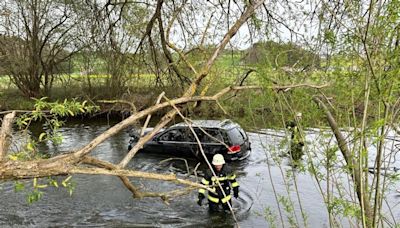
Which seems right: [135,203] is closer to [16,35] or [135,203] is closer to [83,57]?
[83,57]

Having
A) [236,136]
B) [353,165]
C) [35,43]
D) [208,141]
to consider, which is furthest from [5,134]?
[35,43]

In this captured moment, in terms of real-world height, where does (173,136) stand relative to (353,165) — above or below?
below

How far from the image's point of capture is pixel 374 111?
3680 mm

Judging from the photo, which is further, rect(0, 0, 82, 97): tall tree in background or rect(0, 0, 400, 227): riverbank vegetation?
rect(0, 0, 82, 97): tall tree in background

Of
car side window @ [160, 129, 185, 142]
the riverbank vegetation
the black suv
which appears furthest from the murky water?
the riverbank vegetation

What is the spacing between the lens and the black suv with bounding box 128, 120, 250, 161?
1338 centimetres

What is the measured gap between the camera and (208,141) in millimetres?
13664

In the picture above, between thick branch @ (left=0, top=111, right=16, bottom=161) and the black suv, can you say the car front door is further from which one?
thick branch @ (left=0, top=111, right=16, bottom=161)

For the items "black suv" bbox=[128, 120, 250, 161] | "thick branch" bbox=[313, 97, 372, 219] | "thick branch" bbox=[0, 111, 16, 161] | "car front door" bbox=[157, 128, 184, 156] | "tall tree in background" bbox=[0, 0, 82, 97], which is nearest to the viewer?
"thick branch" bbox=[0, 111, 16, 161]

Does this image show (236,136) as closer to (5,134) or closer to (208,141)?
(208,141)

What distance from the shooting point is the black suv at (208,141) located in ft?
43.9

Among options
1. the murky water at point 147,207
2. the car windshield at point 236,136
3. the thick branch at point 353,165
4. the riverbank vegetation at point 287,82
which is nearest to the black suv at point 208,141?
the car windshield at point 236,136

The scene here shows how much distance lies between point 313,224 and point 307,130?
16.6 ft

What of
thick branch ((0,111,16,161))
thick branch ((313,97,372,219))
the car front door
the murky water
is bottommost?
the murky water
